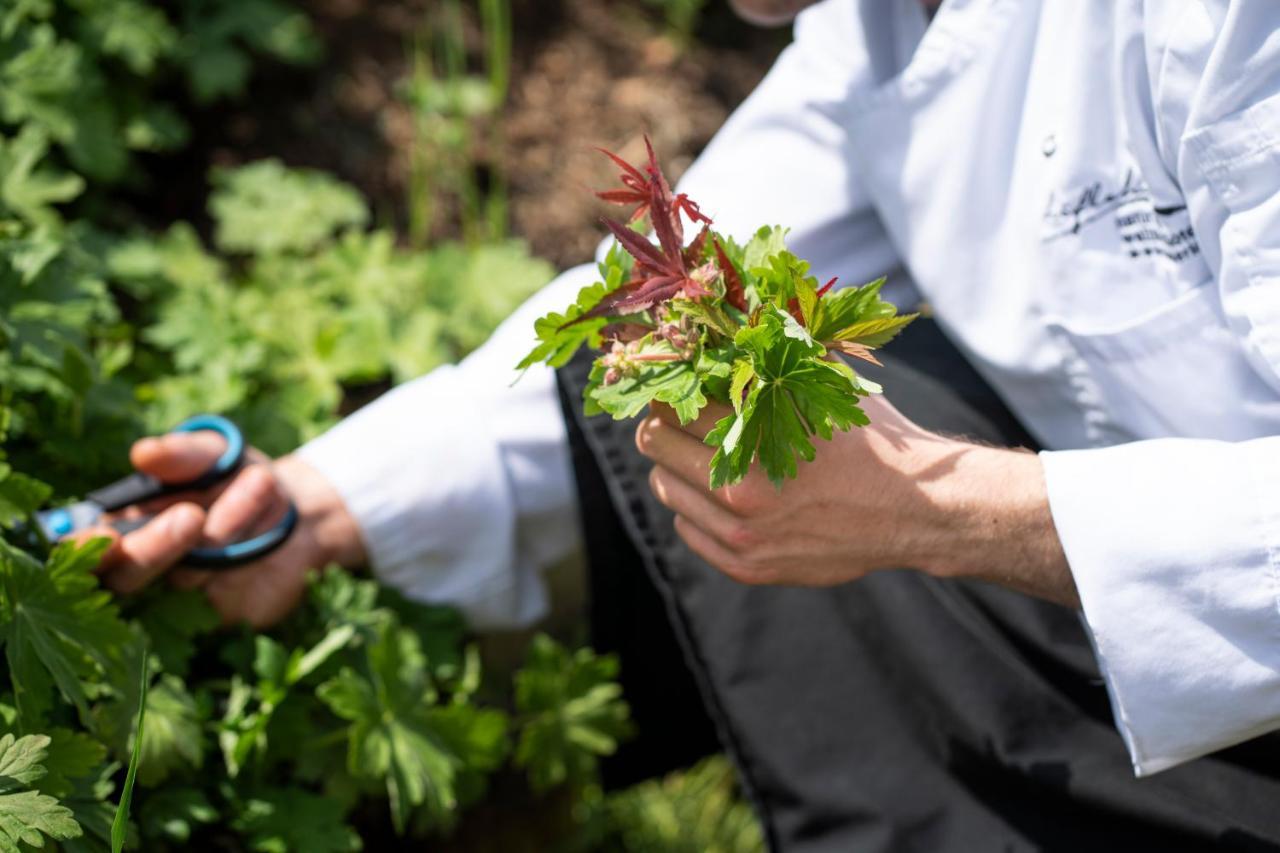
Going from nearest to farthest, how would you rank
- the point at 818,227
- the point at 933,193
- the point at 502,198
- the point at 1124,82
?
the point at 1124,82
the point at 933,193
the point at 818,227
the point at 502,198

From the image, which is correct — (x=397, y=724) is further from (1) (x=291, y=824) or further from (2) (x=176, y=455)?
(2) (x=176, y=455)

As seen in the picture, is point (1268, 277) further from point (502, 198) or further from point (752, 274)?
point (502, 198)

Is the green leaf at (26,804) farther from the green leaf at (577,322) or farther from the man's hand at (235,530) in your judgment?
the green leaf at (577,322)

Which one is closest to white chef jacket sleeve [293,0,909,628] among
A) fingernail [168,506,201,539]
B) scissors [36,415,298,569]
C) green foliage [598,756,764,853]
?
scissors [36,415,298,569]

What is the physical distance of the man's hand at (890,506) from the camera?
108 centimetres

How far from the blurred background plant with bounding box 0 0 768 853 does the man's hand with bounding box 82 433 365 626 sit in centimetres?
4

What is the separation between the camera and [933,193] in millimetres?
1337

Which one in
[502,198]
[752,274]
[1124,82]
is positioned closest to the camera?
[752,274]

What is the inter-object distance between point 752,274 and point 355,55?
196 cm

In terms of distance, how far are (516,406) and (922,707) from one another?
64 centimetres

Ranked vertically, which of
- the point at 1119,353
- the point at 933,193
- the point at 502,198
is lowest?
the point at 502,198

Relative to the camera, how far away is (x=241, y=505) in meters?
1.34

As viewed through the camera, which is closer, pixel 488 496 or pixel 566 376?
pixel 566 376

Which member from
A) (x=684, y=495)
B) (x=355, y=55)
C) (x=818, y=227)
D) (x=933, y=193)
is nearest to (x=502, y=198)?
(x=355, y=55)
